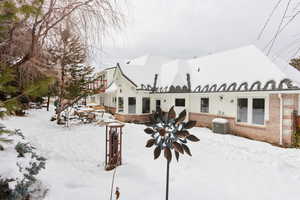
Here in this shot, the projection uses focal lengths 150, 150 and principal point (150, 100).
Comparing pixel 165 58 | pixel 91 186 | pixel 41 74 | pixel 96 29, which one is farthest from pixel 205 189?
pixel 165 58

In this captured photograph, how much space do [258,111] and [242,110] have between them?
3.24 feet

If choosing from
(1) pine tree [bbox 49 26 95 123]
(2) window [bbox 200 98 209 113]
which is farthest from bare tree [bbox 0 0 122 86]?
→ (2) window [bbox 200 98 209 113]

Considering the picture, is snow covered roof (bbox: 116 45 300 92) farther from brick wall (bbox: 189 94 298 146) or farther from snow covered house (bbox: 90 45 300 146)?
brick wall (bbox: 189 94 298 146)

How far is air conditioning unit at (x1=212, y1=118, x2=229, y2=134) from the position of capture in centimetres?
1084

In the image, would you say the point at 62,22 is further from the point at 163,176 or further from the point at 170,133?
the point at 163,176

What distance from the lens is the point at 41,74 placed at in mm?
3621

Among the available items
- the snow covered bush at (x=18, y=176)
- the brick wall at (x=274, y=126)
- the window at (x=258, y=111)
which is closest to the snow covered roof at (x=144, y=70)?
the window at (x=258, y=111)

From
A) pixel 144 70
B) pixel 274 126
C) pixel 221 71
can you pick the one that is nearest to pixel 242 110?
pixel 274 126

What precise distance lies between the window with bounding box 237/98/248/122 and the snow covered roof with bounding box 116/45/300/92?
3.92ft

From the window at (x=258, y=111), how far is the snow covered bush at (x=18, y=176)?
11.4 m

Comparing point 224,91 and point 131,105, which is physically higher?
point 224,91

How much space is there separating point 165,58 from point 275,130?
47.5 ft

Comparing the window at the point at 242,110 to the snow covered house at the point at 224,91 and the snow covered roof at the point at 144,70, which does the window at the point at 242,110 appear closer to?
the snow covered house at the point at 224,91

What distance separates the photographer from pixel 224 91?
10.8m
